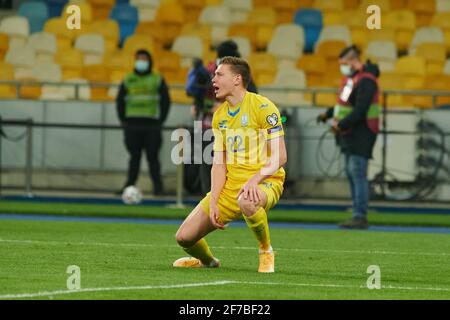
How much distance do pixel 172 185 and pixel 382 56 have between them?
4.93m

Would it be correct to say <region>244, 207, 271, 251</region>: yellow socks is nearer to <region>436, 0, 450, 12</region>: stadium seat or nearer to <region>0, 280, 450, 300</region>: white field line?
<region>0, 280, 450, 300</region>: white field line

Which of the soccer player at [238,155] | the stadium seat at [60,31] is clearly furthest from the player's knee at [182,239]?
the stadium seat at [60,31]

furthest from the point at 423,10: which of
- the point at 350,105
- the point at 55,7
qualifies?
the point at 350,105

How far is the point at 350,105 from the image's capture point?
699 inches

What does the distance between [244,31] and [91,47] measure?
311 centimetres

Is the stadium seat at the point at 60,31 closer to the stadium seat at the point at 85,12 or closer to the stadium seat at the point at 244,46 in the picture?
the stadium seat at the point at 85,12

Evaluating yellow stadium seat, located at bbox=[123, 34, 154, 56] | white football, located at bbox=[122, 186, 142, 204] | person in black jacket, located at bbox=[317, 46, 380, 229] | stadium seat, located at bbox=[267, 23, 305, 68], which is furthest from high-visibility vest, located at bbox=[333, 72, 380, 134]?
yellow stadium seat, located at bbox=[123, 34, 154, 56]

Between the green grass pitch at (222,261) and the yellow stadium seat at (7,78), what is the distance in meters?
8.70

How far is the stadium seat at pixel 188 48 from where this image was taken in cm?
2594

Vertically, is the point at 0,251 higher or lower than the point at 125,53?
lower

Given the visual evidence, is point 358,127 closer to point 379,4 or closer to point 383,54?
point 383,54
